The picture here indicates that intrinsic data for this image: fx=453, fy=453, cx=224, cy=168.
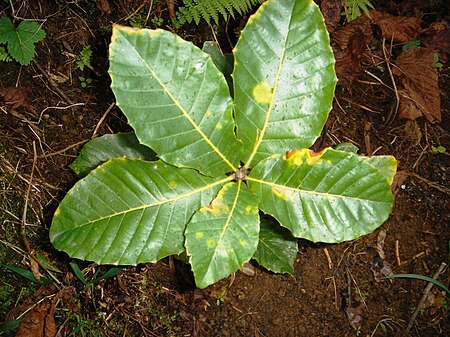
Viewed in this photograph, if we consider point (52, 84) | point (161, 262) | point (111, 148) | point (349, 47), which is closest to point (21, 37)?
point (52, 84)

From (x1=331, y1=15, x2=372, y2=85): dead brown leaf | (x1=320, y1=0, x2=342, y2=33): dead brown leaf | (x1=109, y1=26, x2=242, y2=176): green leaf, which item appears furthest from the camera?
(x1=331, y1=15, x2=372, y2=85): dead brown leaf

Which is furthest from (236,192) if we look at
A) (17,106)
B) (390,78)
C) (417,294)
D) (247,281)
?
(390,78)

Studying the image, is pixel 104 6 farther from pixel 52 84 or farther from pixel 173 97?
pixel 173 97

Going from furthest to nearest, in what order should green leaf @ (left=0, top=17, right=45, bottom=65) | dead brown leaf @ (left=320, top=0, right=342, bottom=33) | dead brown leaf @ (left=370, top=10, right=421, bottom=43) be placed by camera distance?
dead brown leaf @ (left=370, top=10, right=421, bottom=43) < dead brown leaf @ (left=320, top=0, right=342, bottom=33) < green leaf @ (left=0, top=17, right=45, bottom=65)

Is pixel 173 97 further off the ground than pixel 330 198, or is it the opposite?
pixel 173 97

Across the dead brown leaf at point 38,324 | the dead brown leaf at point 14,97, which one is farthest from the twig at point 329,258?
the dead brown leaf at point 14,97

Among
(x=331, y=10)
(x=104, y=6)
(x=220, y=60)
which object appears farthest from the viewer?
(x=331, y=10)

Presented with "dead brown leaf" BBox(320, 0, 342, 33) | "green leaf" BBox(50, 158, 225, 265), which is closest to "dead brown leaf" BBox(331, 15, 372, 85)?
"dead brown leaf" BBox(320, 0, 342, 33)

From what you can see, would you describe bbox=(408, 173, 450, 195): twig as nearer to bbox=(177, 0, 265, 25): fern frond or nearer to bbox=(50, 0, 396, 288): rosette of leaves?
bbox=(50, 0, 396, 288): rosette of leaves
